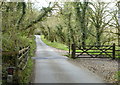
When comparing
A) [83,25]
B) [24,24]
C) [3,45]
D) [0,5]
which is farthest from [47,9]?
[3,45]

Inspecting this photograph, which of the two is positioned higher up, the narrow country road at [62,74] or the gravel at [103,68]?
the narrow country road at [62,74]

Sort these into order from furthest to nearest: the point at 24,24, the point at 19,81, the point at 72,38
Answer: the point at 72,38, the point at 24,24, the point at 19,81

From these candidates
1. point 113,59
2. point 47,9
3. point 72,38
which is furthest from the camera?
point 72,38

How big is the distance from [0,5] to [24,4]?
663cm

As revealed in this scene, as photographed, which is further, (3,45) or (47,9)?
(47,9)

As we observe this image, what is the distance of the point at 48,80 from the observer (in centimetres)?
716

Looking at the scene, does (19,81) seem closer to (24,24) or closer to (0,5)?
(0,5)

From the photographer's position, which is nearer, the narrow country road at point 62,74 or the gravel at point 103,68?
the narrow country road at point 62,74

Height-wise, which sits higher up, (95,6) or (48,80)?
(95,6)

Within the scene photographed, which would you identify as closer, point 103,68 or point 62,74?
point 62,74

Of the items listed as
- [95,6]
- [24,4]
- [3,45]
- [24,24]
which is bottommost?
[3,45]

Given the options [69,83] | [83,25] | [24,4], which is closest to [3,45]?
[69,83]

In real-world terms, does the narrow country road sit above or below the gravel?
above

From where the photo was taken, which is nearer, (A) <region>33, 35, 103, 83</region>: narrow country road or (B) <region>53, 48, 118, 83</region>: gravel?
(A) <region>33, 35, 103, 83</region>: narrow country road
